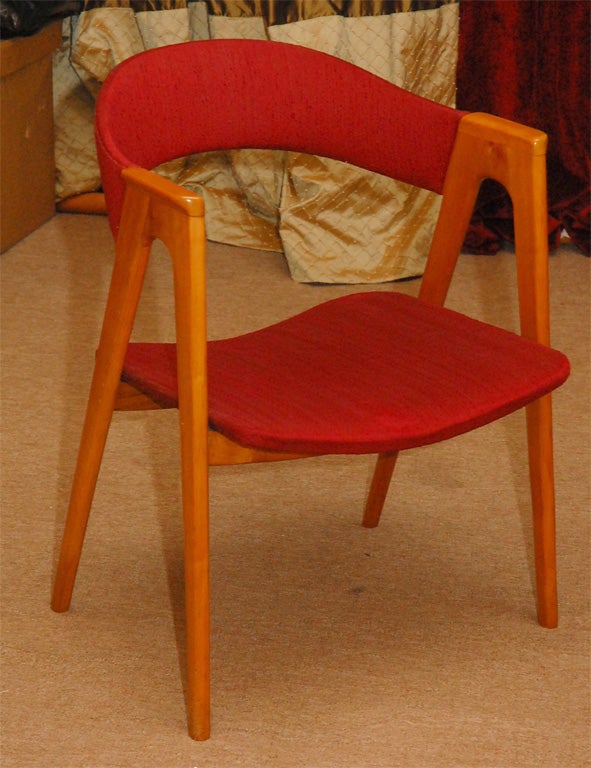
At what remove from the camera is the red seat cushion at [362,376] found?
1.11 metres

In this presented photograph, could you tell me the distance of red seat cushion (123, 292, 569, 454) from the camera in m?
1.11

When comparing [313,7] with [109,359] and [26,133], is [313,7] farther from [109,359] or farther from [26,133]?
[109,359]

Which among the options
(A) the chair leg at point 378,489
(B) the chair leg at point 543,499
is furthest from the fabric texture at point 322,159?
(B) the chair leg at point 543,499

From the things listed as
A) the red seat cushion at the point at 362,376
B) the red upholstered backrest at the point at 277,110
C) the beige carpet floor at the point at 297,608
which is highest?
the red upholstered backrest at the point at 277,110

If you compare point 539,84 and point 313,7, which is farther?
point 539,84

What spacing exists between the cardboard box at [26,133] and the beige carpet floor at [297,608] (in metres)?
0.66

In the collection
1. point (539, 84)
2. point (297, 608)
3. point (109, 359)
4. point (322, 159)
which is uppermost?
point (109, 359)

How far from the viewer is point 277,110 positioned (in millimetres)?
1461

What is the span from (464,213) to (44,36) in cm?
166

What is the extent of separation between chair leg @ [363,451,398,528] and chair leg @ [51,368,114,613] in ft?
1.51

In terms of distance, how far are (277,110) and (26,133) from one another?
1.46 meters

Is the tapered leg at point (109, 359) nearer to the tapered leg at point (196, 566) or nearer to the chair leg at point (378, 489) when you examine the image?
the tapered leg at point (196, 566)

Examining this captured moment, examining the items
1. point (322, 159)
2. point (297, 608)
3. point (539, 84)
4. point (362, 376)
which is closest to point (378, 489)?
point (297, 608)

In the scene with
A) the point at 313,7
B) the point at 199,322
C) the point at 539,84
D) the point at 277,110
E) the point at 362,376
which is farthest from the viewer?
the point at 539,84
